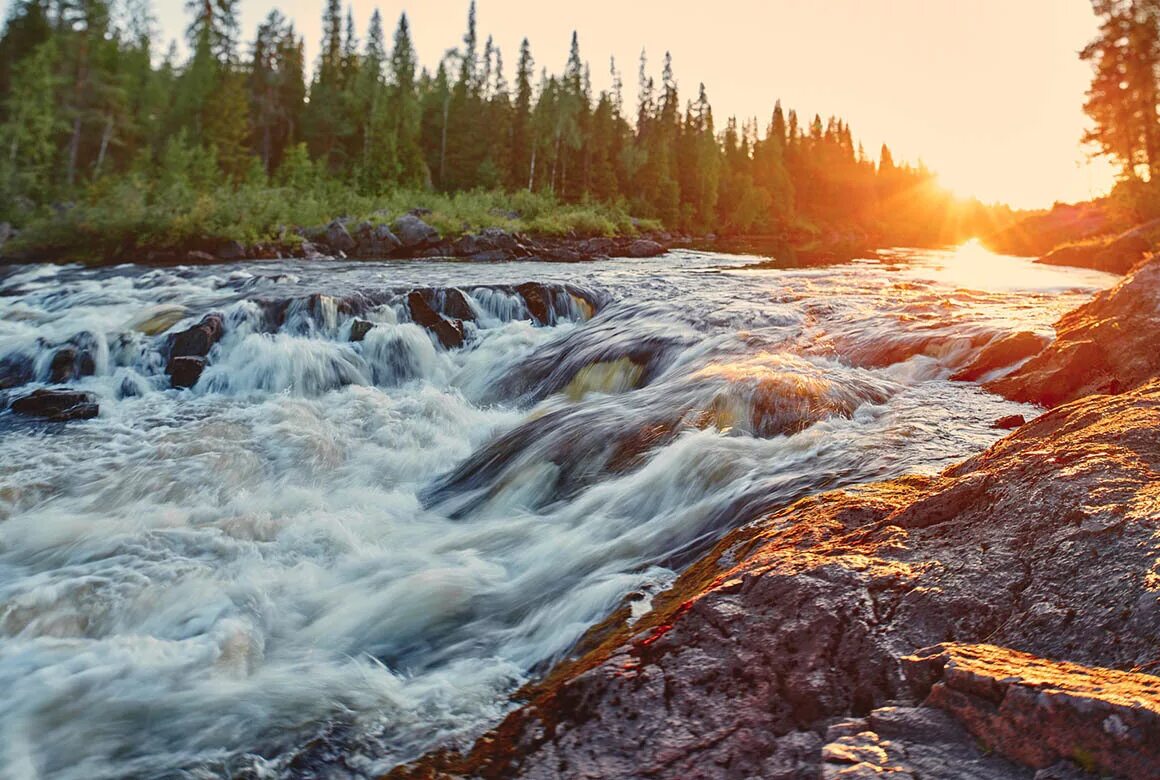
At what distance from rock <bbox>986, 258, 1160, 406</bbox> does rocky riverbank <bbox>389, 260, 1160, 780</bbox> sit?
3.33m

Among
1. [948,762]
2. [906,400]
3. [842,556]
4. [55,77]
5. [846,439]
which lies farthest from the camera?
[55,77]

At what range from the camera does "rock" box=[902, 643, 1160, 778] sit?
1783 mm

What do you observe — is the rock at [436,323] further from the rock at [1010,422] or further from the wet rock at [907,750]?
the wet rock at [907,750]

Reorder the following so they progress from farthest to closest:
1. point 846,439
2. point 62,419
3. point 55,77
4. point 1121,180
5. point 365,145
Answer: point 365,145 < point 55,77 < point 1121,180 < point 62,419 < point 846,439

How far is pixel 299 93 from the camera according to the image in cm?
5075

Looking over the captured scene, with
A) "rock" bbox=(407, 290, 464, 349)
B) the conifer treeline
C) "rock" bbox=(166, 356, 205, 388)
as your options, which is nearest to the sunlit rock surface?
"rock" bbox=(166, 356, 205, 388)

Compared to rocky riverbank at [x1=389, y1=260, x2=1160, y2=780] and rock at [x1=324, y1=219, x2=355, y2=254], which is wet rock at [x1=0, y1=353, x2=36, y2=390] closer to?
rocky riverbank at [x1=389, y1=260, x2=1160, y2=780]

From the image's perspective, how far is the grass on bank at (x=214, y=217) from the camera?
23.6 m

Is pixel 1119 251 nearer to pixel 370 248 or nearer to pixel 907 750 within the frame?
pixel 370 248

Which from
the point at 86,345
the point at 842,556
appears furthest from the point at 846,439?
the point at 86,345

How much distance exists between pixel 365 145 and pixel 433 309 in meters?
A: 40.9

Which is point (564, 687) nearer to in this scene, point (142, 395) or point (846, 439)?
point (846, 439)

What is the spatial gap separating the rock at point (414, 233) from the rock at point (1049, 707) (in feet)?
88.3

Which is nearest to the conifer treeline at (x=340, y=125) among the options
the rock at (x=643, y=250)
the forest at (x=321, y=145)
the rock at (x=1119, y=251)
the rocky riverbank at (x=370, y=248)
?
the forest at (x=321, y=145)
